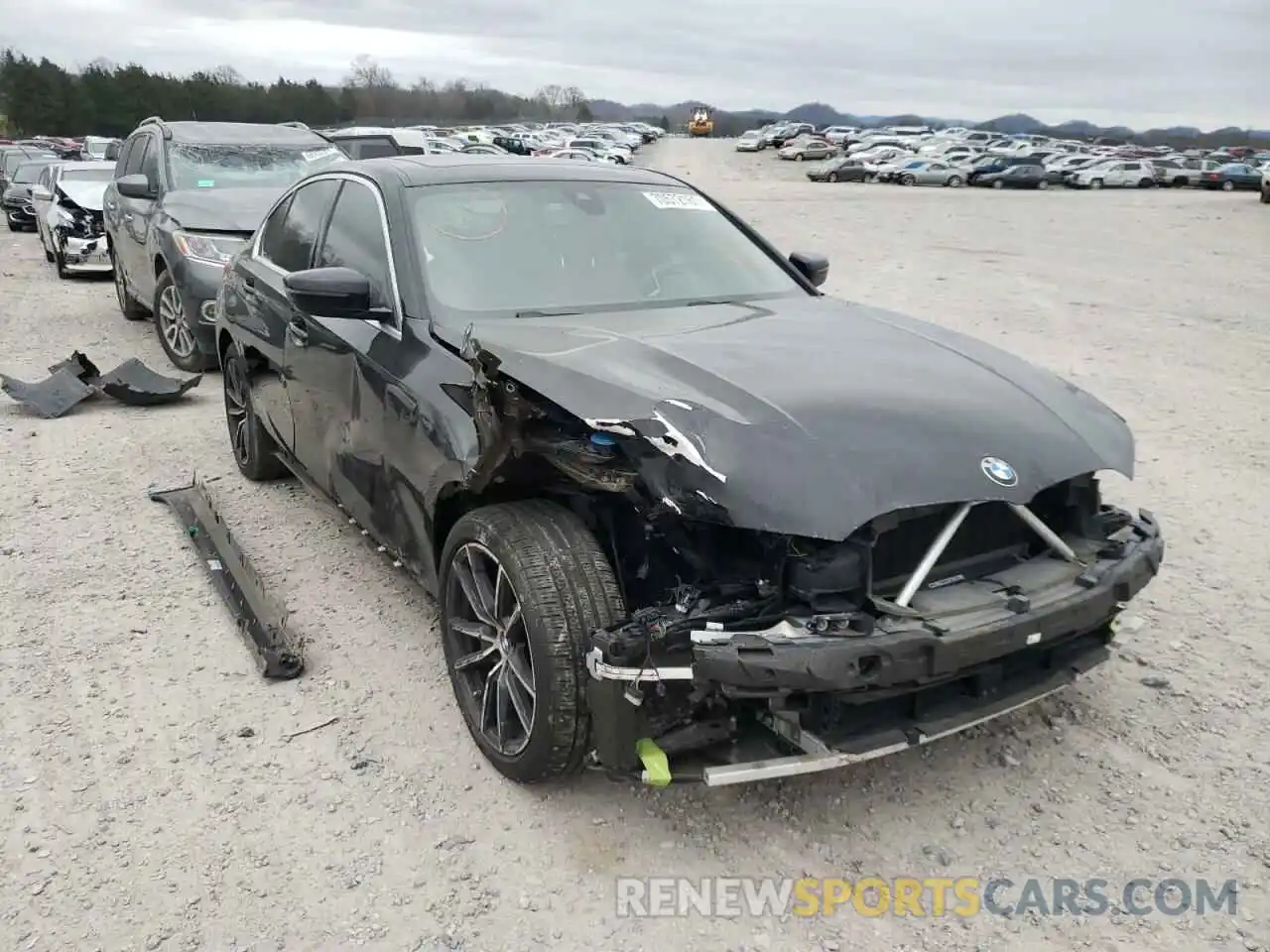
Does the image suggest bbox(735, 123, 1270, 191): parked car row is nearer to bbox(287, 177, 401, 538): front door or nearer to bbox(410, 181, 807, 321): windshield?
bbox(410, 181, 807, 321): windshield

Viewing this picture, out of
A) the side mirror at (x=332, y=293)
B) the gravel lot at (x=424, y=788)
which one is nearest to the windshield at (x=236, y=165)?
the gravel lot at (x=424, y=788)

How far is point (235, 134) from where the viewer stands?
9688 millimetres

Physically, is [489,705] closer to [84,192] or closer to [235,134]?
A: [235,134]

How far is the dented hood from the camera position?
1362cm

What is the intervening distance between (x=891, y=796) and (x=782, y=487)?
117 cm

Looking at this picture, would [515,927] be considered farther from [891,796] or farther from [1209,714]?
[1209,714]

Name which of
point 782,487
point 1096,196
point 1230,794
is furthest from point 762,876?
point 1096,196

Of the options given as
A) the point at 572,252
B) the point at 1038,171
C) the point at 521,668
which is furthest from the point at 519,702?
the point at 1038,171

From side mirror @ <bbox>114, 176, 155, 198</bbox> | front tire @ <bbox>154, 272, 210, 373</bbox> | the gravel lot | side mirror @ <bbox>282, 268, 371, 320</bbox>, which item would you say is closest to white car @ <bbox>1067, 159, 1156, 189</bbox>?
the gravel lot

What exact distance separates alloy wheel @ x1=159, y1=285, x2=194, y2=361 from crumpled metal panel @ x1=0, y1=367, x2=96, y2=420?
1032 mm

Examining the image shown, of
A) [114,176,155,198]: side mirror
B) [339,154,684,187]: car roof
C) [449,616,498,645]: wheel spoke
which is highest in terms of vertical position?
[339,154,684,187]: car roof

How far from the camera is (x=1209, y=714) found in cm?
343

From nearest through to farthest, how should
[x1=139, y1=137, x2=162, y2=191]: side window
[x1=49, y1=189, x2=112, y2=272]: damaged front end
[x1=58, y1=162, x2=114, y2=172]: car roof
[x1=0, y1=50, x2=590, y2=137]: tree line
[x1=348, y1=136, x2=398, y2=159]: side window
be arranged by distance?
1. [x1=139, y1=137, x2=162, y2=191]: side window
2. [x1=49, y1=189, x2=112, y2=272]: damaged front end
3. [x1=58, y1=162, x2=114, y2=172]: car roof
4. [x1=348, y1=136, x2=398, y2=159]: side window
5. [x1=0, y1=50, x2=590, y2=137]: tree line

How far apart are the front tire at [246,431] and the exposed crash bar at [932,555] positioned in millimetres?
3732
